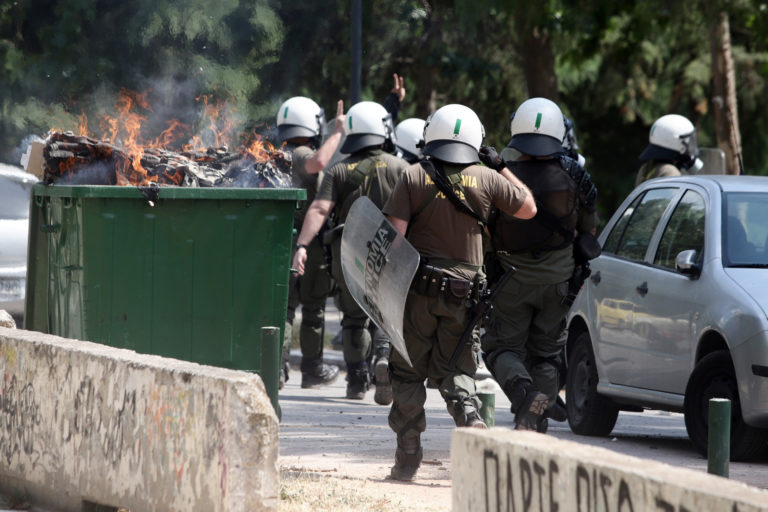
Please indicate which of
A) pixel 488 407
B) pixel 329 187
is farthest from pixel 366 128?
pixel 488 407

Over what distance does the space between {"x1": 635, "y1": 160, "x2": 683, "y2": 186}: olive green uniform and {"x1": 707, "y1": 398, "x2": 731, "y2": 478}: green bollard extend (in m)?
5.58

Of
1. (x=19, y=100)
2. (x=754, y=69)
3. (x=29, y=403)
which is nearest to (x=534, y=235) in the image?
(x=29, y=403)

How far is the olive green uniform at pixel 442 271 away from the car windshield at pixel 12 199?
6.22 meters

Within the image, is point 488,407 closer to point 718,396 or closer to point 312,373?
point 718,396

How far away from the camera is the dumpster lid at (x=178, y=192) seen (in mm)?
6695

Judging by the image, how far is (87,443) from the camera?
17.7ft

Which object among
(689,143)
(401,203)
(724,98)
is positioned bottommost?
(401,203)

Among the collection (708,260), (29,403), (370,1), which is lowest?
(29,403)

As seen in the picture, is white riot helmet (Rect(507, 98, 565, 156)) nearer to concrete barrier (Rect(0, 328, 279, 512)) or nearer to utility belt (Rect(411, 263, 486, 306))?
utility belt (Rect(411, 263, 486, 306))

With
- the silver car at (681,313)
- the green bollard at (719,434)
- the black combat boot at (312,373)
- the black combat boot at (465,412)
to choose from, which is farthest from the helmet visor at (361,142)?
the green bollard at (719,434)

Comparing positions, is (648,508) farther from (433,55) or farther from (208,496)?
(433,55)

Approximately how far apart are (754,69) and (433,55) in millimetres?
5661

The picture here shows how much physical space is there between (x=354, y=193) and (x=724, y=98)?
9530 millimetres

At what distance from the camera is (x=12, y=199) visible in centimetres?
1180
